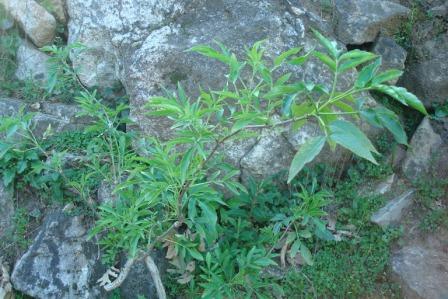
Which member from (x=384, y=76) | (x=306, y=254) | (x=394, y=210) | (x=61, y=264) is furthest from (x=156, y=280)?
(x=384, y=76)

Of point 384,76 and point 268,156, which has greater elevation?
point 384,76

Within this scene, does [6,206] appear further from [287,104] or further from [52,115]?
[287,104]

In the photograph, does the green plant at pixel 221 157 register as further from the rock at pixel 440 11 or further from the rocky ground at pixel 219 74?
the rock at pixel 440 11

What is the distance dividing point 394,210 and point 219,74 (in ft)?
5.32

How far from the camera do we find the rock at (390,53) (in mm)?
4395

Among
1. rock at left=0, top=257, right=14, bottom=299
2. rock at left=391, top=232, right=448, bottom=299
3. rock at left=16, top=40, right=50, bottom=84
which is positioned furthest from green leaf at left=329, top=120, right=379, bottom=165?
rock at left=16, top=40, right=50, bottom=84

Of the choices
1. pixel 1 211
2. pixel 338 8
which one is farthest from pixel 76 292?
pixel 338 8

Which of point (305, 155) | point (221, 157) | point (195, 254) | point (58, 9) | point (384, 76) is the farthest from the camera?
point (58, 9)

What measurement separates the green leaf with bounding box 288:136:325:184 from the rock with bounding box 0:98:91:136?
3067 mm

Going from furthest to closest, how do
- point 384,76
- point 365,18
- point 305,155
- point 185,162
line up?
1. point 365,18
2. point 185,162
3. point 384,76
4. point 305,155

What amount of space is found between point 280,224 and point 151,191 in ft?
3.78

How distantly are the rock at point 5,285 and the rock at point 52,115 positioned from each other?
3.66 feet

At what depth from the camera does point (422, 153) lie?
13.6ft

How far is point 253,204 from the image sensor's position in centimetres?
374
